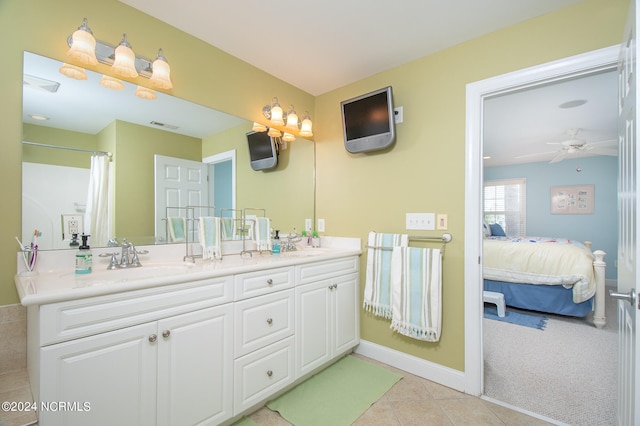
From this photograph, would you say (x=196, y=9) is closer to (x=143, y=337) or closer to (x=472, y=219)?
(x=143, y=337)

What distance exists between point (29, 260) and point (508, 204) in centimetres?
769

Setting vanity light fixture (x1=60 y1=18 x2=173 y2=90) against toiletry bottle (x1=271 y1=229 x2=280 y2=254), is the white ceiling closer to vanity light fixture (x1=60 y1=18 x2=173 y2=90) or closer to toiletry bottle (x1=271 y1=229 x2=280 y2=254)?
vanity light fixture (x1=60 y1=18 x2=173 y2=90)

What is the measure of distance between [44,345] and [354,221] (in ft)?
6.59

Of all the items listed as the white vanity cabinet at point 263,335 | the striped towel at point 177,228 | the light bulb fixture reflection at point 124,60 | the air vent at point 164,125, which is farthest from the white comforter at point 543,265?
the light bulb fixture reflection at point 124,60

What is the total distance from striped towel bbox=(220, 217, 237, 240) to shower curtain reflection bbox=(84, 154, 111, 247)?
2.26 ft

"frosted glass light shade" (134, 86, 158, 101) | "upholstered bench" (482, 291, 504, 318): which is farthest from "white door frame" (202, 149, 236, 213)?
"upholstered bench" (482, 291, 504, 318)

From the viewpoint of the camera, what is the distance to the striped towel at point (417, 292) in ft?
6.44

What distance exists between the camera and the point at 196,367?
1332 mm

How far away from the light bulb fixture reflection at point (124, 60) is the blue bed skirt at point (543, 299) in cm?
438

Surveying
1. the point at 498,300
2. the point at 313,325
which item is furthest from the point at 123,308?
the point at 498,300

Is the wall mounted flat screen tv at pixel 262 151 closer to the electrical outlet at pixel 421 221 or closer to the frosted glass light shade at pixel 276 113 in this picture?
the frosted glass light shade at pixel 276 113

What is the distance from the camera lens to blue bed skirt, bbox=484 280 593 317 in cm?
→ 322

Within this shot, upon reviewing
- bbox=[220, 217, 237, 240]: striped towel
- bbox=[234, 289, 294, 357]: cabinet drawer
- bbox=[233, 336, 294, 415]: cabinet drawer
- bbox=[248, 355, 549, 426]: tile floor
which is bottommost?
bbox=[248, 355, 549, 426]: tile floor

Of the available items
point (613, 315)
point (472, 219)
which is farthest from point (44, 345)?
point (613, 315)
